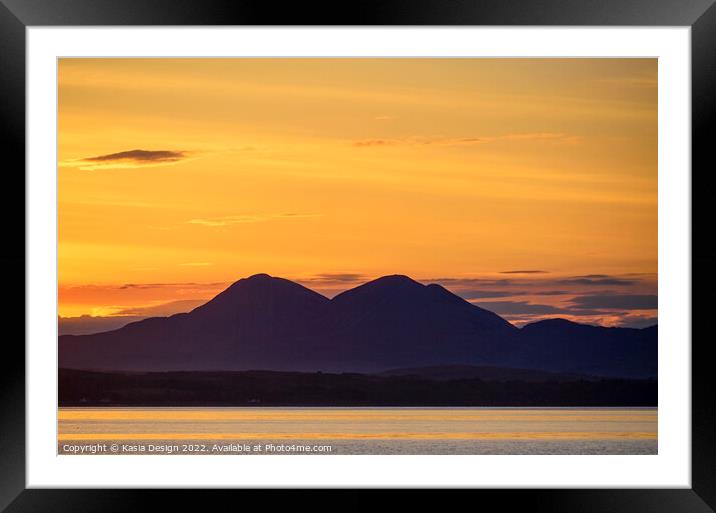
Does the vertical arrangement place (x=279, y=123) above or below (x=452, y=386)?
above

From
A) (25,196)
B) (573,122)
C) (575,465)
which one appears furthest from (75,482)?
(573,122)

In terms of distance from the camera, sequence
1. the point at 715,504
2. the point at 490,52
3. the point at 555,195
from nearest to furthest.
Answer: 1. the point at 715,504
2. the point at 490,52
3. the point at 555,195

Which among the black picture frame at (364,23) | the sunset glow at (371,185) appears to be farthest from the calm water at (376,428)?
the black picture frame at (364,23)

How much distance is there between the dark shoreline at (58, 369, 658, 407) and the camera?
24.4m

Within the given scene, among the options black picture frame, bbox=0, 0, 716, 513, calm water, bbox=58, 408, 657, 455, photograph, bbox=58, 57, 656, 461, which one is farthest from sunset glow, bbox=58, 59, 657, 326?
black picture frame, bbox=0, 0, 716, 513

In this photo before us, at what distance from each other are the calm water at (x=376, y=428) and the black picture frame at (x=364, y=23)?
2121cm

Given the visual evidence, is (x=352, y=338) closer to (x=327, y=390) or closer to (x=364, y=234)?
(x=327, y=390)

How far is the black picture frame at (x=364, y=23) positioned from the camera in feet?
8.74

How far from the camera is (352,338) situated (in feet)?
77.0

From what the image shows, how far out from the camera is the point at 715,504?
2.64 meters

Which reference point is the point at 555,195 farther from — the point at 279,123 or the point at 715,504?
the point at 715,504

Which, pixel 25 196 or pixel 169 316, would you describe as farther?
pixel 169 316

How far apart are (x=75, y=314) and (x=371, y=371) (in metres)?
8.09

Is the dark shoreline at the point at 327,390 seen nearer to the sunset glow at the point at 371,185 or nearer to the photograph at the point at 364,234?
the photograph at the point at 364,234
